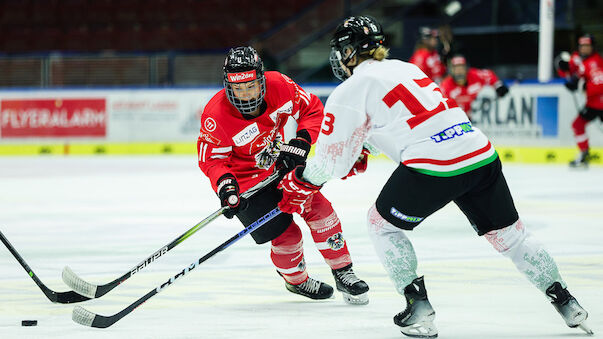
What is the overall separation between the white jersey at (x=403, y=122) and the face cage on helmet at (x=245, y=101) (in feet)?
2.80

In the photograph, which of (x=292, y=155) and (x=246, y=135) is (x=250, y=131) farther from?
(x=292, y=155)

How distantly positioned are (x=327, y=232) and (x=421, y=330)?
34.7 inches

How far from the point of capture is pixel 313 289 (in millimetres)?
4105

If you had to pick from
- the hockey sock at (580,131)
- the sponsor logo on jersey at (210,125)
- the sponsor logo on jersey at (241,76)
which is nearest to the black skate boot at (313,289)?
the sponsor logo on jersey at (210,125)

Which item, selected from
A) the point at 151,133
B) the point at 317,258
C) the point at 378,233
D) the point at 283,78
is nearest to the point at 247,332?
the point at 378,233

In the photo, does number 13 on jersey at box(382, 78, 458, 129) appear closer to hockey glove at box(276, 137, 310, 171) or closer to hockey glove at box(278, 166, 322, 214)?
hockey glove at box(278, 166, 322, 214)

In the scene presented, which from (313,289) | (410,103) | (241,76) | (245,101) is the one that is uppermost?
(410,103)

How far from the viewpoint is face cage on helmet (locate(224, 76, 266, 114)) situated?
402 centimetres

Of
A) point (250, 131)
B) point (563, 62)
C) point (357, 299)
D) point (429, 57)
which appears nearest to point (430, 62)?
point (429, 57)

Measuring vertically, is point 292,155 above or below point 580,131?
above

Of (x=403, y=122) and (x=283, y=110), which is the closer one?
(x=403, y=122)

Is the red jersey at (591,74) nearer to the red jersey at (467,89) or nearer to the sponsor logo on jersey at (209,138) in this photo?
the red jersey at (467,89)

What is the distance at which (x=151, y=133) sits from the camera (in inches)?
529

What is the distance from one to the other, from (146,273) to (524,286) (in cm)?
182
